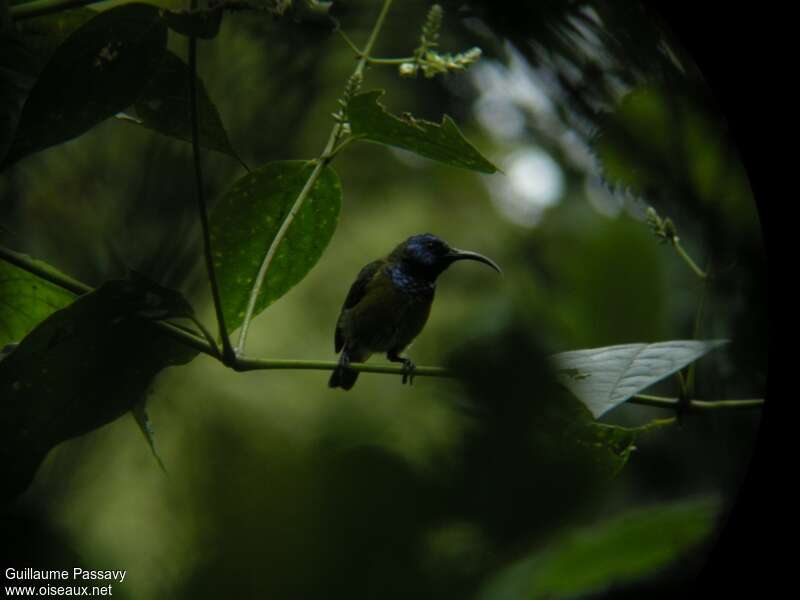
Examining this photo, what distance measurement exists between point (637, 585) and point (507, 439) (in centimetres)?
15

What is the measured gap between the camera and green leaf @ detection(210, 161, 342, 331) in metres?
0.77

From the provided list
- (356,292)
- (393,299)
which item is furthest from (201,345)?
(393,299)

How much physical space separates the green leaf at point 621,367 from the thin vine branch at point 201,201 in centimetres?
29

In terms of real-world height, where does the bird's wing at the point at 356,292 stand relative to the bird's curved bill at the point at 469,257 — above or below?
below

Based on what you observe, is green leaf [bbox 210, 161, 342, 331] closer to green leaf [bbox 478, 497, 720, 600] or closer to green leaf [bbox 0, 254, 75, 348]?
green leaf [bbox 0, 254, 75, 348]

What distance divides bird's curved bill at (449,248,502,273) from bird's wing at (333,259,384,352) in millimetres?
111

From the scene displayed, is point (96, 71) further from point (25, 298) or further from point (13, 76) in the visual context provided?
point (25, 298)

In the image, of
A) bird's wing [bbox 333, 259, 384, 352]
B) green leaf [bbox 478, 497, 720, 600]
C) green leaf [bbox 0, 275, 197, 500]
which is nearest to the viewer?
green leaf [bbox 478, 497, 720, 600]

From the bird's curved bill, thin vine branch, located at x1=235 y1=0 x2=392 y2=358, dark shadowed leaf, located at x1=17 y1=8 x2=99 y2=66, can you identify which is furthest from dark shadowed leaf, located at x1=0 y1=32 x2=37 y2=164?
the bird's curved bill

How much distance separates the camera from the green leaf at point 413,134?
692 millimetres

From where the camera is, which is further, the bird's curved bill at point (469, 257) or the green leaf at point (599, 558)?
the bird's curved bill at point (469, 257)

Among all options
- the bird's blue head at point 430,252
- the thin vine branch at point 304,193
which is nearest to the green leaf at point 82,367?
the thin vine branch at point 304,193

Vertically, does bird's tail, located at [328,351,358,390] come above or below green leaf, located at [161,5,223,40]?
below

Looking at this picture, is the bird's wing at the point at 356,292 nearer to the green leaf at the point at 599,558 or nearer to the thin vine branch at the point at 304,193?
the thin vine branch at the point at 304,193
